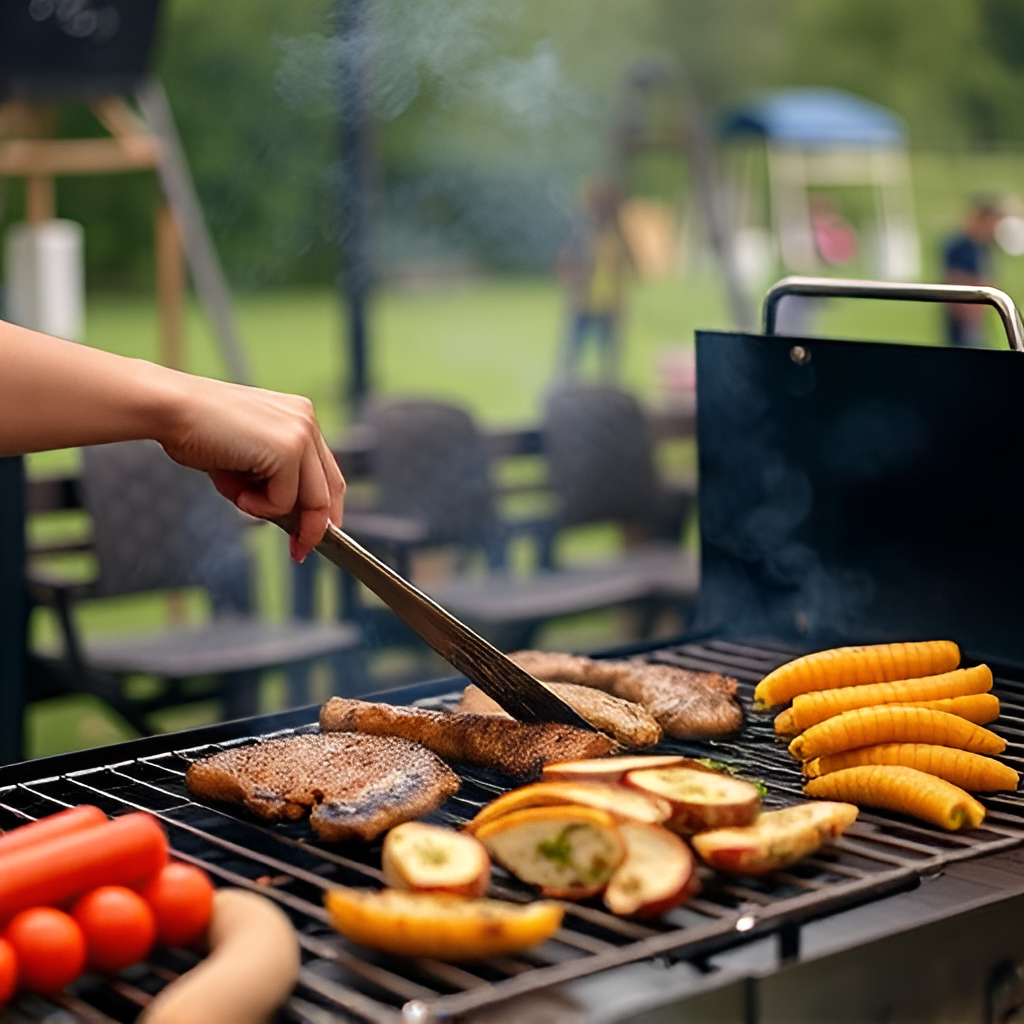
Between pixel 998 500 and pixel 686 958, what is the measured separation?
126 centimetres

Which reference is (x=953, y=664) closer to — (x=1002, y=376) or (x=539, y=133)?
(x=1002, y=376)

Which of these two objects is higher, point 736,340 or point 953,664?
point 736,340

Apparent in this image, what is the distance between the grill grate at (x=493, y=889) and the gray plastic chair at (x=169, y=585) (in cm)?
227

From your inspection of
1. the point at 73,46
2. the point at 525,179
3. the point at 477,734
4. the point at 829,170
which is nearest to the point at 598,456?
the point at 73,46

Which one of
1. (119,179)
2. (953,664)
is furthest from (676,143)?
(119,179)

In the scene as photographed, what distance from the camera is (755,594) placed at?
3.02 meters

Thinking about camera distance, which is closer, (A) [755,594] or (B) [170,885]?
(B) [170,885]

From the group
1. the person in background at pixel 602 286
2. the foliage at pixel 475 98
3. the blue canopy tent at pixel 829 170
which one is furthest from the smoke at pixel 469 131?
the person in background at pixel 602 286

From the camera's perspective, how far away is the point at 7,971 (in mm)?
1454

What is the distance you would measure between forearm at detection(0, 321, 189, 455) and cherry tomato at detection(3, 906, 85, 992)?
61cm

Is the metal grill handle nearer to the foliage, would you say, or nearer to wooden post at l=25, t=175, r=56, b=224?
wooden post at l=25, t=175, r=56, b=224

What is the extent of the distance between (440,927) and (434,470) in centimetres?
423

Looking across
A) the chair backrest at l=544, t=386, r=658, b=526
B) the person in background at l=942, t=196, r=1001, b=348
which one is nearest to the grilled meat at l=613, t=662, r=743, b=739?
the chair backrest at l=544, t=386, r=658, b=526

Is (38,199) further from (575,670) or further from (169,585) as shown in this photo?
(575,670)
